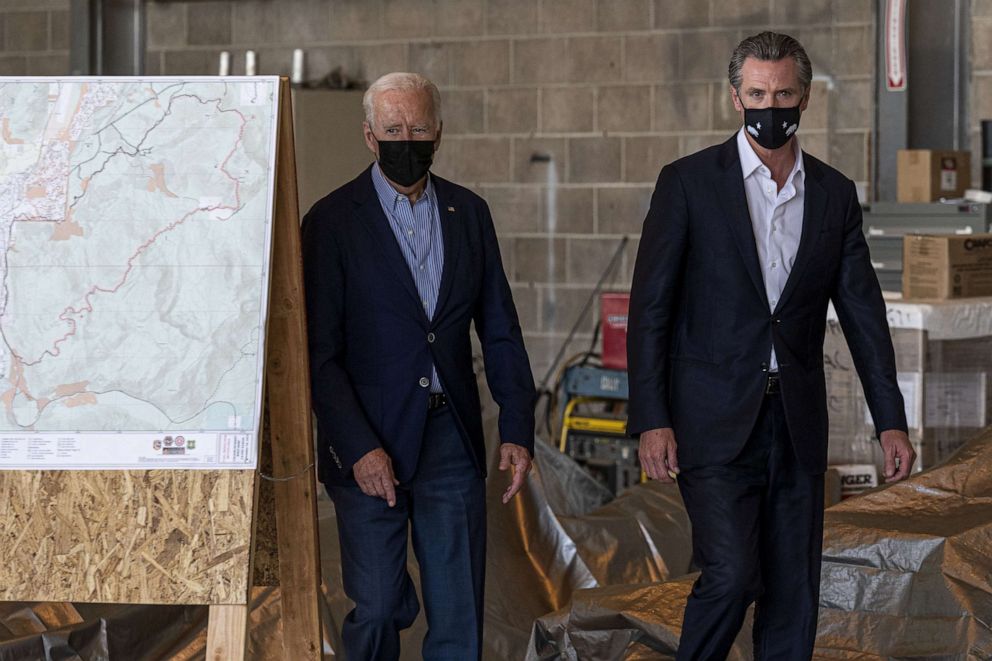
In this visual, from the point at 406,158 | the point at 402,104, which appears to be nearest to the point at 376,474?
the point at 406,158

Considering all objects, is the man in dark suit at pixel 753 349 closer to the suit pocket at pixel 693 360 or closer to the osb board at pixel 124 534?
the suit pocket at pixel 693 360

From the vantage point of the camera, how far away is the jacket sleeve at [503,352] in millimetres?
2682

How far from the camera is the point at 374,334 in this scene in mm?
2572

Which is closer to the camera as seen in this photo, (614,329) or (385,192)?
(385,192)

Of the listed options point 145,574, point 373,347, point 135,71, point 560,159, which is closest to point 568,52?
point 560,159

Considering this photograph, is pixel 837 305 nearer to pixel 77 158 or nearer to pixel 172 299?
pixel 172 299

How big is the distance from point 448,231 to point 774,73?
69cm

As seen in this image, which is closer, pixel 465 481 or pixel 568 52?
pixel 465 481

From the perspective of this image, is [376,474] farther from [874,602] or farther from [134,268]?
[874,602]

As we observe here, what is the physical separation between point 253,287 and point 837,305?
1.15 metres

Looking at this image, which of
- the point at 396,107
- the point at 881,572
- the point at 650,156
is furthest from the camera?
the point at 650,156

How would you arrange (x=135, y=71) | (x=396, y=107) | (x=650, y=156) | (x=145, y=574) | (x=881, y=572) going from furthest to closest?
(x=135, y=71)
(x=650, y=156)
(x=881, y=572)
(x=396, y=107)
(x=145, y=574)

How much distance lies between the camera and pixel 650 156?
5.89 meters

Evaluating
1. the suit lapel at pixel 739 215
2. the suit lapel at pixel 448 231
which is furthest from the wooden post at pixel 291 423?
the suit lapel at pixel 739 215
